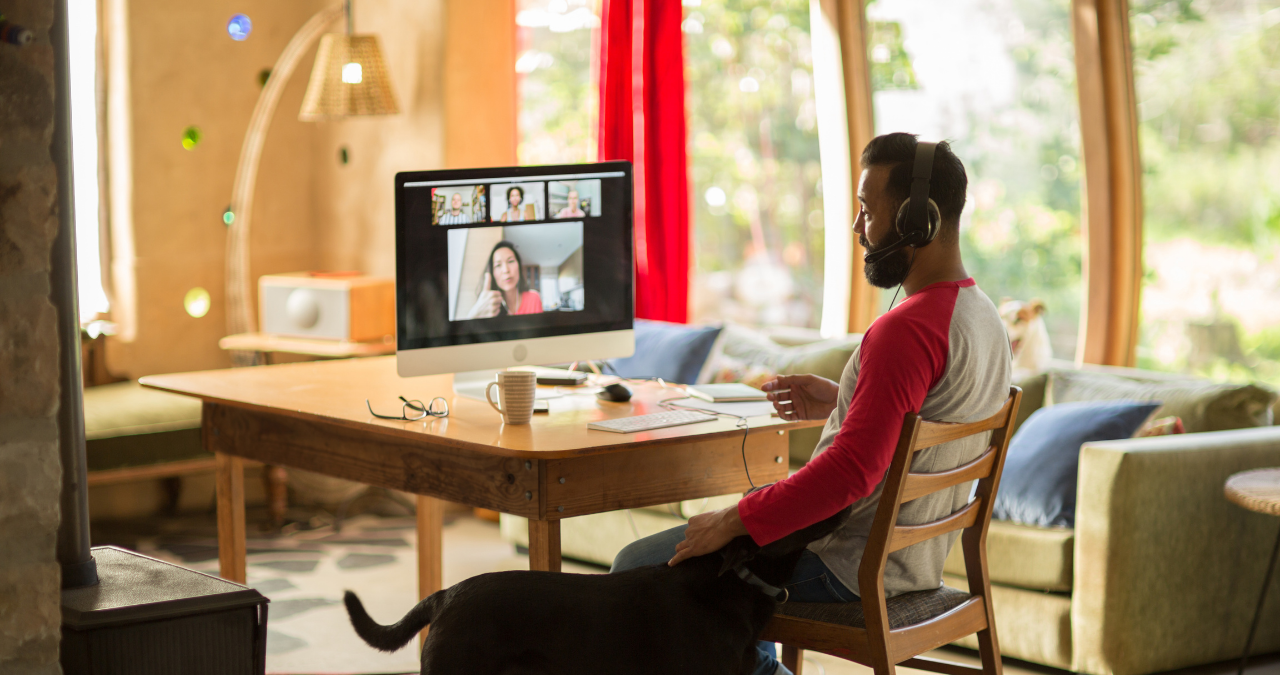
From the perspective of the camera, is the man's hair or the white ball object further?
the white ball object

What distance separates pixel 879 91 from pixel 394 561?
8.44 feet

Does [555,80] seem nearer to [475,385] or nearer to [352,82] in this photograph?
[352,82]

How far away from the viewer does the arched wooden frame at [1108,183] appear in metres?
4.16

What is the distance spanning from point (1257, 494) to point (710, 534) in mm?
1668

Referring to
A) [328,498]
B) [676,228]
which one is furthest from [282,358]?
[676,228]

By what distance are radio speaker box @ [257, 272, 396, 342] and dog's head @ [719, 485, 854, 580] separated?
3.04 m

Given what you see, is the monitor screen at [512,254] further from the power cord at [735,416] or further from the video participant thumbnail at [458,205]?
the power cord at [735,416]

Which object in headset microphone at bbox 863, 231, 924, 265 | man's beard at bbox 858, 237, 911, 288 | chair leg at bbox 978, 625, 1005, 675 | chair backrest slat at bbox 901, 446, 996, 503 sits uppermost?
headset microphone at bbox 863, 231, 924, 265

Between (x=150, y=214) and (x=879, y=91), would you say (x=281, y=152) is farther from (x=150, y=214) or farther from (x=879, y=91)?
(x=879, y=91)

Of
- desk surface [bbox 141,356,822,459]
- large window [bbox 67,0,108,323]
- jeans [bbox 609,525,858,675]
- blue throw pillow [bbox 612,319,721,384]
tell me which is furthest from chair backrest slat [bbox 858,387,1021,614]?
large window [bbox 67,0,108,323]

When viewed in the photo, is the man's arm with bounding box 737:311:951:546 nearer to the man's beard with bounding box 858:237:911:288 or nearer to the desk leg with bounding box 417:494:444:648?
the man's beard with bounding box 858:237:911:288

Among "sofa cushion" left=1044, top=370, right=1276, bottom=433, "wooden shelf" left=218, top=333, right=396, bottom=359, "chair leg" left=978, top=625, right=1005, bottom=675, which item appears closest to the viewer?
"chair leg" left=978, top=625, right=1005, bottom=675

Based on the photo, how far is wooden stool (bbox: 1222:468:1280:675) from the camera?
116 inches

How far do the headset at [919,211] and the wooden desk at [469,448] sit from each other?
0.63 meters
